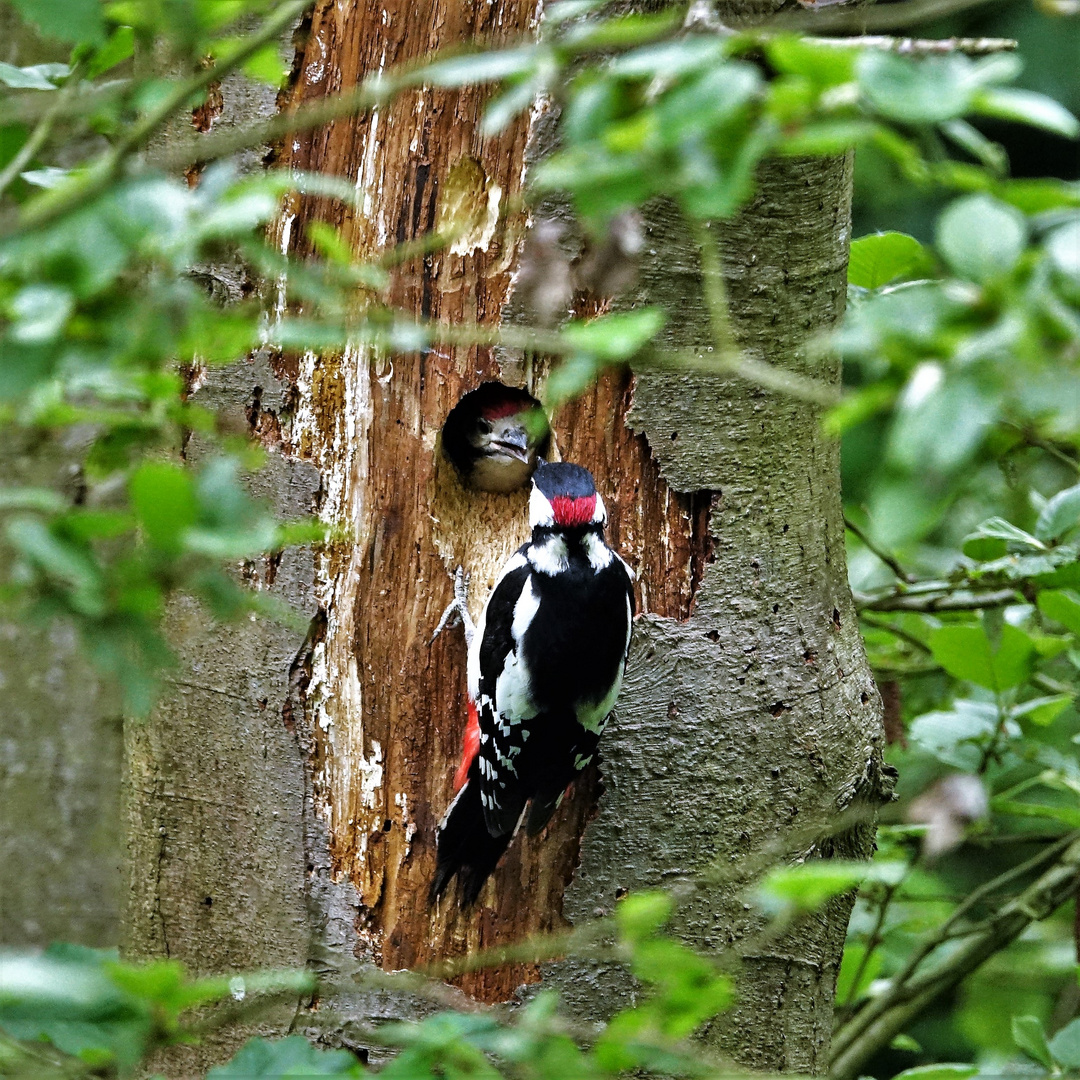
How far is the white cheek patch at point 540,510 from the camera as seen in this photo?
2.12 meters

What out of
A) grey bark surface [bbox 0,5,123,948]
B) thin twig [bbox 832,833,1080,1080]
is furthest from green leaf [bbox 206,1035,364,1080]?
grey bark surface [bbox 0,5,123,948]

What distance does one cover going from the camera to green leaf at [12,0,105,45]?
3.09 ft

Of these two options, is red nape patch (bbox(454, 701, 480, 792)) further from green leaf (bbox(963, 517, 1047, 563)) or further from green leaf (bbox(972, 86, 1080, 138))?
green leaf (bbox(972, 86, 1080, 138))

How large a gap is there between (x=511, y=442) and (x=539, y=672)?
1.42 feet

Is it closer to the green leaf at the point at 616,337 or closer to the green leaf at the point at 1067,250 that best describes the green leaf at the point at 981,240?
the green leaf at the point at 1067,250

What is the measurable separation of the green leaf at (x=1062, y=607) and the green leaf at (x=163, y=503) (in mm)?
1549

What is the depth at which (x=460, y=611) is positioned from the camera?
2.14m

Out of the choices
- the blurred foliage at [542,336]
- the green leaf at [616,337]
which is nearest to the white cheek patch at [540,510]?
the blurred foliage at [542,336]

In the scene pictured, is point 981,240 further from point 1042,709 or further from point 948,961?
point 948,961

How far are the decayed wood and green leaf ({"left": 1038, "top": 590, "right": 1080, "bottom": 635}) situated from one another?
0.54 metres

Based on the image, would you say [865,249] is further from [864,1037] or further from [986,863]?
[986,863]

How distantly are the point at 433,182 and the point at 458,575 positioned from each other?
643mm

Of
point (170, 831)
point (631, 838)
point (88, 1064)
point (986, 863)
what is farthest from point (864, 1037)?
point (986, 863)

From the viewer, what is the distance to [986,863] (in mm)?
4418
